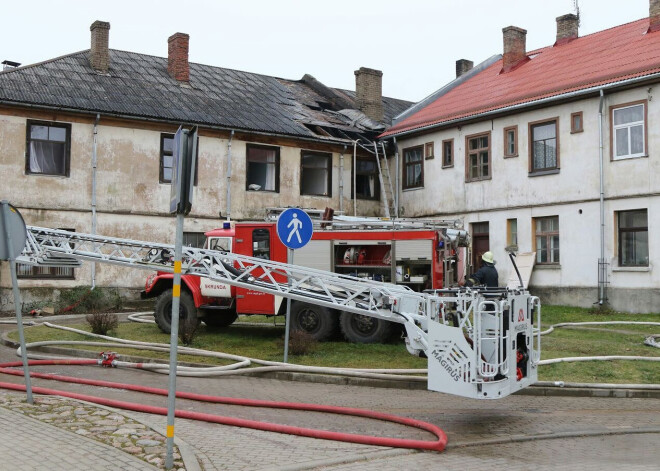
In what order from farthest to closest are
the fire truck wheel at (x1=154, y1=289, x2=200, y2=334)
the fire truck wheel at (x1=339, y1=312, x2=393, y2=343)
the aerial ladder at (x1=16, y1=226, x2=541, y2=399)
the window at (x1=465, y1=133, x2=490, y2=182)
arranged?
the window at (x1=465, y1=133, x2=490, y2=182), the fire truck wheel at (x1=154, y1=289, x2=200, y2=334), the fire truck wheel at (x1=339, y1=312, x2=393, y2=343), the aerial ladder at (x1=16, y1=226, x2=541, y2=399)

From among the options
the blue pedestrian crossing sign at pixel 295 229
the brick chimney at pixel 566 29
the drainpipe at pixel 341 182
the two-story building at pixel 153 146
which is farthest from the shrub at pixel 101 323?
the brick chimney at pixel 566 29

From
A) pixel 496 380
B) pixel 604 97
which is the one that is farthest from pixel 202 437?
pixel 604 97

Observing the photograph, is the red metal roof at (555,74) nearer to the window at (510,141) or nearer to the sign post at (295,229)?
the window at (510,141)

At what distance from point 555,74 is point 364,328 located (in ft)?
50.6

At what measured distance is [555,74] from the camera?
85.4ft

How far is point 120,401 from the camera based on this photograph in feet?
30.2

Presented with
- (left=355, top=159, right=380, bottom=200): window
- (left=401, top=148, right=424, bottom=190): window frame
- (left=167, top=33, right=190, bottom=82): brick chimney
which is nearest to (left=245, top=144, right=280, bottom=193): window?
(left=355, top=159, right=380, bottom=200): window

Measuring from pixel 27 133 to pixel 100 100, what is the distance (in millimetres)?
2801

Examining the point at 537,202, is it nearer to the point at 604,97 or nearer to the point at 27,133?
the point at 604,97

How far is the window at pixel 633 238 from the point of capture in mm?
21859

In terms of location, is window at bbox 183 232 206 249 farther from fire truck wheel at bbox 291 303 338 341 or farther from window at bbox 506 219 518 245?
fire truck wheel at bbox 291 303 338 341

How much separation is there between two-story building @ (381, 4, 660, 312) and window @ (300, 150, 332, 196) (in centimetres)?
312

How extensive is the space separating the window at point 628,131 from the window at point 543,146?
2154 millimetres

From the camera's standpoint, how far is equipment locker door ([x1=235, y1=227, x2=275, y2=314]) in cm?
1577
